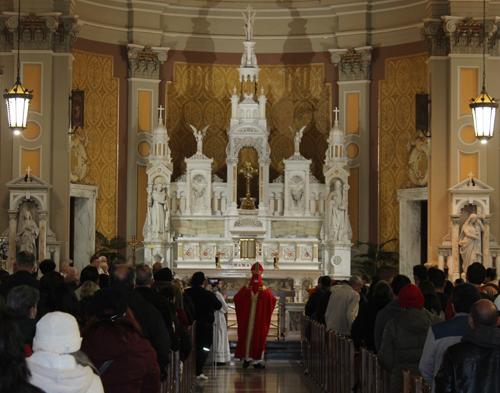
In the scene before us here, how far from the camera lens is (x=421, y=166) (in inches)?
744

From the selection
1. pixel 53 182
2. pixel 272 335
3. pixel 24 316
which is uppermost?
pixel 53 182

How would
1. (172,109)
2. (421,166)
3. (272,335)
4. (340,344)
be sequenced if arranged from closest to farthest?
(340,344) → (272,335) → (421,166) → (172,109)

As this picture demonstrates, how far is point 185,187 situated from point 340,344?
11.3 meters

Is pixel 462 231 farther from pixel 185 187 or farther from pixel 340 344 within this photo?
pixel 340 344

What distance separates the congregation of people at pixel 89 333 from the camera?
123 inches

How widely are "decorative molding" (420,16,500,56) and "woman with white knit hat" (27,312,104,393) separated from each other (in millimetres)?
14081

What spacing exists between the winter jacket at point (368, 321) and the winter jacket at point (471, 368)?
3377mm

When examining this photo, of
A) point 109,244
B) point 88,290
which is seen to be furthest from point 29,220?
point 88,290

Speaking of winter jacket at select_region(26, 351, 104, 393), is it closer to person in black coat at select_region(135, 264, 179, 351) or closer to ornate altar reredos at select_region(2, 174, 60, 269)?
person in black coat at select_region(135, 264, 179, 351)

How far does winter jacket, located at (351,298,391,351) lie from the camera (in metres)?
7.67

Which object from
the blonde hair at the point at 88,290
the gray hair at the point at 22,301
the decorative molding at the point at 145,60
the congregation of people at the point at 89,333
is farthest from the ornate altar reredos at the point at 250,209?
the gray hair at the point at 22,301

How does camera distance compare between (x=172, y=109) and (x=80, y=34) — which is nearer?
(x=80, y=34)

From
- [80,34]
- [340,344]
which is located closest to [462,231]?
[340,344]

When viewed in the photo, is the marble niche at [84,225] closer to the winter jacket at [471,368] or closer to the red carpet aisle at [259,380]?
the red carpet aisle at [259,380]
